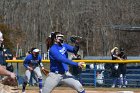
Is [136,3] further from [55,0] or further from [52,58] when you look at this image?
[52,58]

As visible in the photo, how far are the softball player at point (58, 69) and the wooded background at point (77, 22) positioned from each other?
149ft

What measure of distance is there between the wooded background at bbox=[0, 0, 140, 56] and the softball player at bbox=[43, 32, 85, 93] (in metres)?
45.4

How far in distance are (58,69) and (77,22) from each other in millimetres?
52084

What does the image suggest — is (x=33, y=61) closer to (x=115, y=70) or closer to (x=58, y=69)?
(x=115, y=70)

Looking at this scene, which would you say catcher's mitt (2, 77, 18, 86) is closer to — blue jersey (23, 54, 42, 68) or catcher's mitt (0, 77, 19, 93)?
catcher's mitt (0, 77, 19, 93)

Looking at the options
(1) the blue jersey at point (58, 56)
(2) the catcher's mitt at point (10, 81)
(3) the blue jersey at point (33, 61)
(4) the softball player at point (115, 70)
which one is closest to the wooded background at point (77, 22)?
(4) the softball player at point (115, 70)

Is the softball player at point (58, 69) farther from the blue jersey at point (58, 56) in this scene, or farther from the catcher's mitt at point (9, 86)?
the catcher's mitt at point (9, 86)

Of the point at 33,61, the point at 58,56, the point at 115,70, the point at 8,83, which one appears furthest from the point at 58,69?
the point at 115,70

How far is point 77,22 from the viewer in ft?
207

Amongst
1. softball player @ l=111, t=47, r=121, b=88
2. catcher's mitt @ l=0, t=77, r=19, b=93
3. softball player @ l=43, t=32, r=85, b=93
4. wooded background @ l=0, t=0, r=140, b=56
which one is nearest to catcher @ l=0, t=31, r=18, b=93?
catcher's mitt @ l=0, t=77, r=19, b=93

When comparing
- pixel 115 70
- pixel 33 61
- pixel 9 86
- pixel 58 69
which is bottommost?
pixel 115 70

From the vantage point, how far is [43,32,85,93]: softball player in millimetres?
10898

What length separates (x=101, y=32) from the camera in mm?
60219

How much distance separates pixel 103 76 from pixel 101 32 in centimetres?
3869
